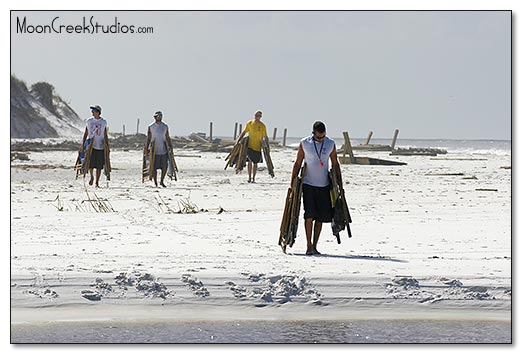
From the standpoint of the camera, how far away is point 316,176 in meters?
9.87

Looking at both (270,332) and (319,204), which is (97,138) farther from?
(270,332)

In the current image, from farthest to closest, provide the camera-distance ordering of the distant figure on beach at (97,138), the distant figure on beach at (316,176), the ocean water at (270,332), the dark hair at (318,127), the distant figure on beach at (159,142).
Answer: the distant figure on beach at (159,142), the distant figure on beach at (97,138), the distant figure on beach at (316,176), the dark hair at (318,127), the ocean water at (270,332)

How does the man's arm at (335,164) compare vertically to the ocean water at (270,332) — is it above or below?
above

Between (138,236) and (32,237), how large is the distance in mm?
1083

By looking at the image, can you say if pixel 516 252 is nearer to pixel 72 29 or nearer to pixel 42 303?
pixel 42 303

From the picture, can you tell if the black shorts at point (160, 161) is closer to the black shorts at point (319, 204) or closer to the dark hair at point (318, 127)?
the black shorts at point (319, 204)

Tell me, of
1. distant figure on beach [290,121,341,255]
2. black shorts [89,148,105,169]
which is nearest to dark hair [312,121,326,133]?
distant figure on beach [290,121,341,255]

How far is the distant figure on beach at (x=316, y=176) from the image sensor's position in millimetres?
9781

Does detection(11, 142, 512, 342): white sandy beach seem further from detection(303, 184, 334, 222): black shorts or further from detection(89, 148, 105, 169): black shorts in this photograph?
detection(89, 148, 105, 169): black shorts

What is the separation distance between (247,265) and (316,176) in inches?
41.4

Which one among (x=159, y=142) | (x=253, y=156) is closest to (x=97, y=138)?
(x=159, y=142)

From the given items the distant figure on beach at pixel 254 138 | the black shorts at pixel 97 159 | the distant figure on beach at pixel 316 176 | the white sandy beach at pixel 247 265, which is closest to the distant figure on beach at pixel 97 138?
the black shorts at pixel 97 159

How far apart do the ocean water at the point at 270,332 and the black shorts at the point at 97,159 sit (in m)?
10.3

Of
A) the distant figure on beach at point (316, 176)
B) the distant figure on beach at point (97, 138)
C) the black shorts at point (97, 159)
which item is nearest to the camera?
the distant figure on beach at point (316, 176)
